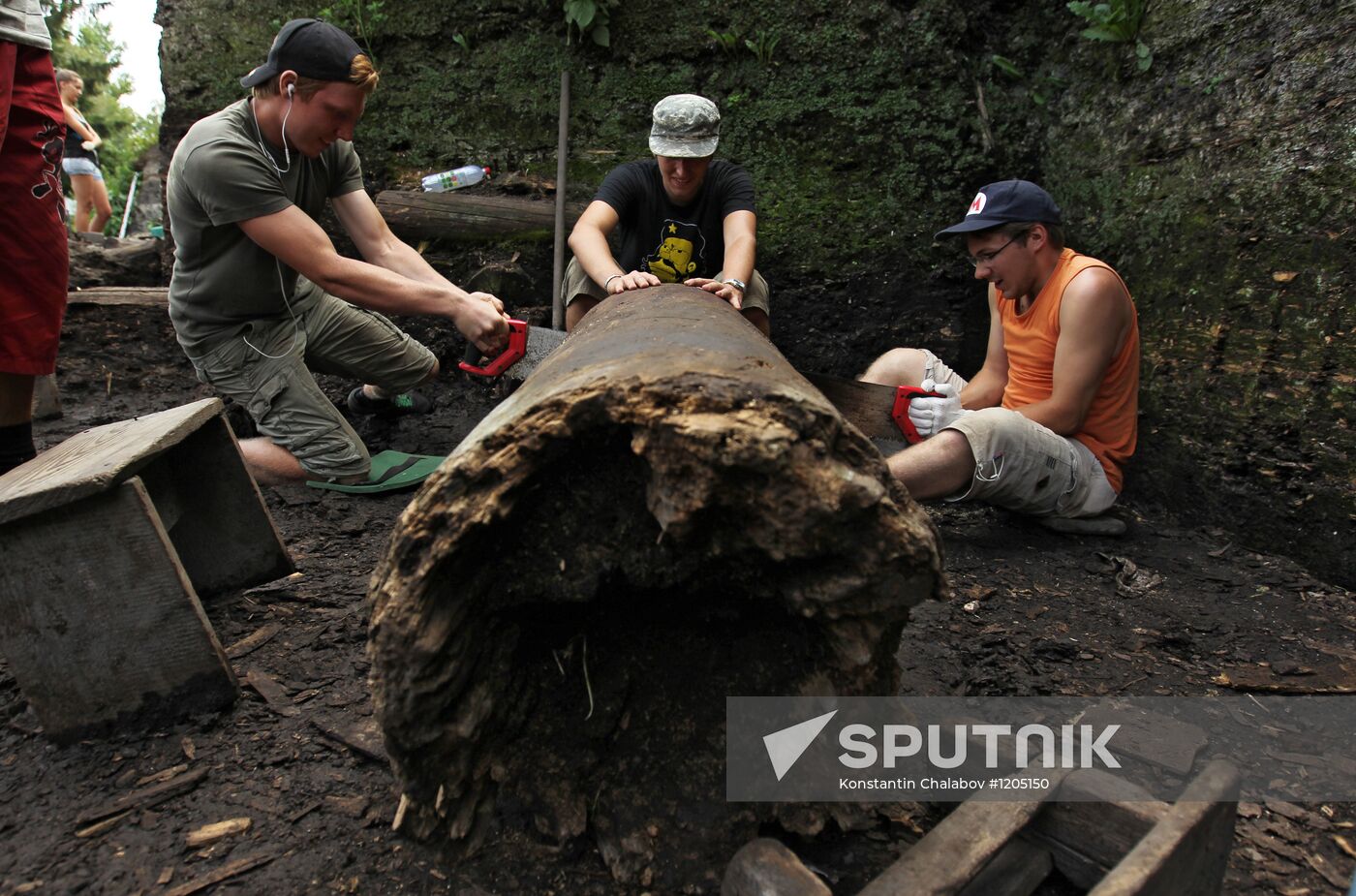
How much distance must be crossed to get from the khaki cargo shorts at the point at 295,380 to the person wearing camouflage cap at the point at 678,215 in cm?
107

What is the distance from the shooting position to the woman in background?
813cm

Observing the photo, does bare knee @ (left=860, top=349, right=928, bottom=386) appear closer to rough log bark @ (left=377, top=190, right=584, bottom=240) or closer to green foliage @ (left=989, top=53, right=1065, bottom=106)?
green foliage @ (left=989, top=53, right=1065, bottom=106)

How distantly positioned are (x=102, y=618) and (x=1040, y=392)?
310 cm

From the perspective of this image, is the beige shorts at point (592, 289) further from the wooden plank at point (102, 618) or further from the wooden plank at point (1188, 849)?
the wooden plank at point (1188, 849)

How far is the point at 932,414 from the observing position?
3.33 m

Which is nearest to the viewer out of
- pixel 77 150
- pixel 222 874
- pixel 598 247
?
pixel 222 874

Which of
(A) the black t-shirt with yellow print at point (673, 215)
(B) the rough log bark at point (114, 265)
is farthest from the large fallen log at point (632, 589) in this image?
(B) the rough log bark at point (114, 265)

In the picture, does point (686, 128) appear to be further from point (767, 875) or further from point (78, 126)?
point (78, 126)

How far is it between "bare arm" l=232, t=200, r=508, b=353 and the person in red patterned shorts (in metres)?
0.57

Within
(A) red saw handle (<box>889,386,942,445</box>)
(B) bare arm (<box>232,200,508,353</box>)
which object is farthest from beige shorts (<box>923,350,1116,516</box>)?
(B) bare arm (<box>232,200,508,353</box>)

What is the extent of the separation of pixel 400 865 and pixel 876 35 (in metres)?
4.41

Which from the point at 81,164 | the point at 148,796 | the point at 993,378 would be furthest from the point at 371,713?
the point at 81,164

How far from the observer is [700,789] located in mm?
1585

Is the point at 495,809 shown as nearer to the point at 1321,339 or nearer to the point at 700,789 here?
the point at 700,789
